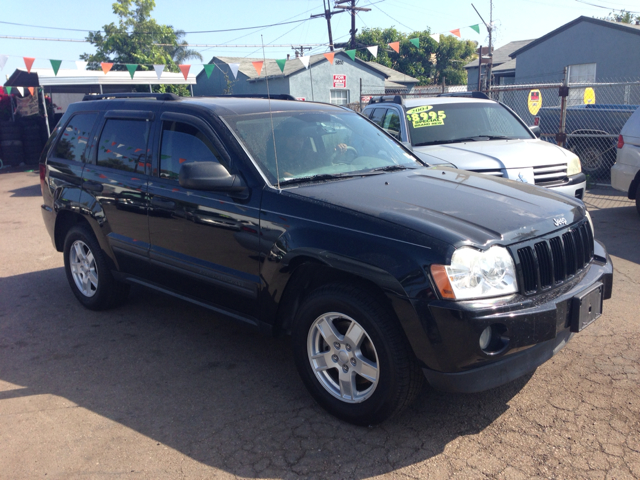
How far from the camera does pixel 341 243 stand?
308 centimetres

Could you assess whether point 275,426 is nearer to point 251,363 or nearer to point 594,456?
point 251,363

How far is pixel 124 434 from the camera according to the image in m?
3.23

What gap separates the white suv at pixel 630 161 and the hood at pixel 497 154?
1.30m

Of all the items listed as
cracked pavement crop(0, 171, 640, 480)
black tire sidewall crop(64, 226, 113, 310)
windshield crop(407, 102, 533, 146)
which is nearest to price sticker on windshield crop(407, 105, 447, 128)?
windshield crop(407, 102, 533, 146)

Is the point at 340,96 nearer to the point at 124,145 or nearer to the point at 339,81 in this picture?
the point at 339,81

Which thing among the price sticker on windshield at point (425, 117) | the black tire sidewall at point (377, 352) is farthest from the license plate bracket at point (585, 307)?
the price sticker on windshield at point (425, 117)

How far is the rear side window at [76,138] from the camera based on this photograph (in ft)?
16.7

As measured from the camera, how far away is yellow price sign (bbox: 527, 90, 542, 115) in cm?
1187

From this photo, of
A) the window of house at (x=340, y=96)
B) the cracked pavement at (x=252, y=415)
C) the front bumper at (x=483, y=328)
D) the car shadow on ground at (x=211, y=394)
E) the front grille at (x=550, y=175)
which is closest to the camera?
the front bumper at (x=483, y=328)

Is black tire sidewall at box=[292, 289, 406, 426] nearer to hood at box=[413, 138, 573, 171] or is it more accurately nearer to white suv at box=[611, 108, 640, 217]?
hood at box=[413, 138, 573, 171]

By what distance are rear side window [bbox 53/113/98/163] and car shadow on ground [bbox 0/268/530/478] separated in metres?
1.50

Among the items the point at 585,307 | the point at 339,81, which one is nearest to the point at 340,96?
the point at 339,81

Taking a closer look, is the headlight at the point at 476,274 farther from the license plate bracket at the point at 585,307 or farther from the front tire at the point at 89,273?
the front tire at the point at 89,273

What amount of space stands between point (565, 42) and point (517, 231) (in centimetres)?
2729
